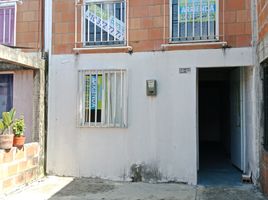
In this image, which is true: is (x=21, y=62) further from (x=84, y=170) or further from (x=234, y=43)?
(x=234, y=43)

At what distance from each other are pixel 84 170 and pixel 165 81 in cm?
289

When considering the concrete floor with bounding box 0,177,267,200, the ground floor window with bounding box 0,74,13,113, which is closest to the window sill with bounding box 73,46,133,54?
the ground floor window with bounding box 0,74,13,113

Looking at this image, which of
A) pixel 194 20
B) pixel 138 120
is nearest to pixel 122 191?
pixel 138 120

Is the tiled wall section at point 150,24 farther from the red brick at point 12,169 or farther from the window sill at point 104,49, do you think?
the red brick at point 12,169

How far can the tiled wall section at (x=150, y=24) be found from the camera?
6812 mm

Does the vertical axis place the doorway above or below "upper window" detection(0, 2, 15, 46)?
below

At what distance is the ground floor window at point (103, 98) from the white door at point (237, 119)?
2.97m

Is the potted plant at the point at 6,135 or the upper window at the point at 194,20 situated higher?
the upper window at the point at 194,20

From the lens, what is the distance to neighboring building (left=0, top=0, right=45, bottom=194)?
746 centimetres

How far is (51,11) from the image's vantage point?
25.3ft

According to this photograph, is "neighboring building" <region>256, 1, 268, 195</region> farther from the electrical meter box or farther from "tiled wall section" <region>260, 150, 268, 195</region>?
the electrical meter box

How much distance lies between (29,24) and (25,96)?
1.83 m

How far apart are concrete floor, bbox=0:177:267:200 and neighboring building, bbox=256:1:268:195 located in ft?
1.87

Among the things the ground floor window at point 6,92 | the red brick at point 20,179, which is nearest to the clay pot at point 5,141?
the red brick at point 20,179
